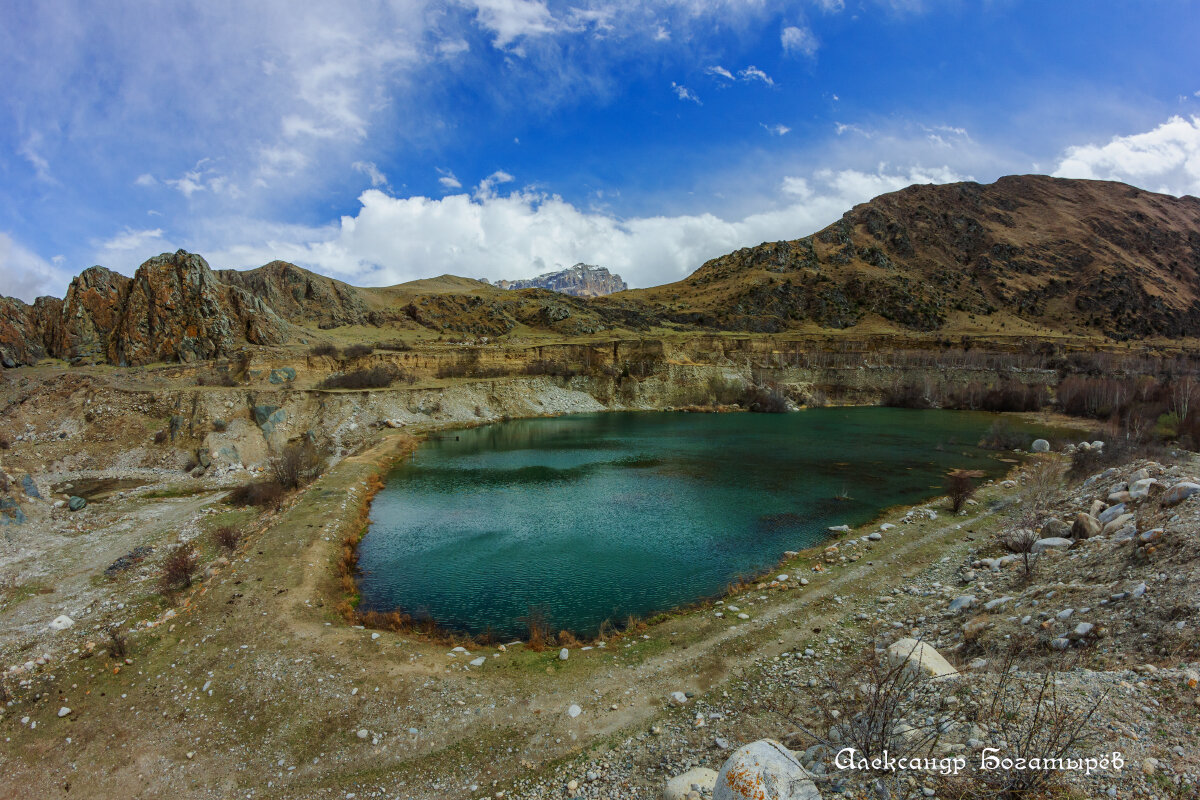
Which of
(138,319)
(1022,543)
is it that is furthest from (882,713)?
(138,319)

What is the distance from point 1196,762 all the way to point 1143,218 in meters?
206

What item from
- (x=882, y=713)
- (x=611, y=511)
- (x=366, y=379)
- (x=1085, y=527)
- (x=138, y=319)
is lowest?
(x=611, y=511)

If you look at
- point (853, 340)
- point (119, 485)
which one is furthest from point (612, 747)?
point (853, 340)

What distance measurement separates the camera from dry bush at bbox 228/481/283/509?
76.8 feet

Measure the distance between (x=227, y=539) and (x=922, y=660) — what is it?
20747mm

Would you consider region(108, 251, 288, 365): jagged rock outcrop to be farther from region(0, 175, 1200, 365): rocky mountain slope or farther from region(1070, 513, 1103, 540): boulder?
region(1070, 513, 1103, 540): boulder

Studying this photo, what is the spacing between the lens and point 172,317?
4341cm

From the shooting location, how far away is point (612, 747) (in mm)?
7977

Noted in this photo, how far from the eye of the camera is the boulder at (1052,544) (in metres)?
12.8

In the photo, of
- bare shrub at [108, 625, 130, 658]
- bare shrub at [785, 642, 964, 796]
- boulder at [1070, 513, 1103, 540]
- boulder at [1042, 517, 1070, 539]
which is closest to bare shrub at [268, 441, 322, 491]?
bare shrub at [108, 625, 130, 658]

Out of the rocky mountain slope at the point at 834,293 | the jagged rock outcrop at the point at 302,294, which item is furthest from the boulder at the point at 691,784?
the jagged rock outcrop at the point at 302,294

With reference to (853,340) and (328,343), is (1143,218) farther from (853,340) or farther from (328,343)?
(328,343)

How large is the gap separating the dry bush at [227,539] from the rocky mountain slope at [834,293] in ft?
108

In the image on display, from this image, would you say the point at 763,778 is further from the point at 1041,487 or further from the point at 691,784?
the point at 1041,487
